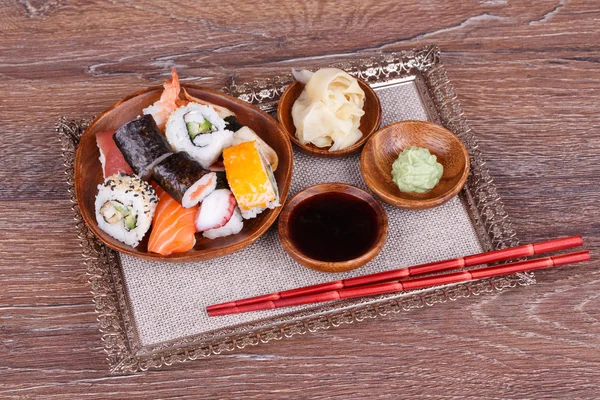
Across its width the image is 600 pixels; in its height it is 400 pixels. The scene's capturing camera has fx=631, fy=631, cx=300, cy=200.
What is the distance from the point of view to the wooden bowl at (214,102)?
6.63ft

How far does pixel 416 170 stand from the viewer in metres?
2.16

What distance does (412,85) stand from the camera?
2555 millimetres

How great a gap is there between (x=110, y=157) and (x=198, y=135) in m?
0.30

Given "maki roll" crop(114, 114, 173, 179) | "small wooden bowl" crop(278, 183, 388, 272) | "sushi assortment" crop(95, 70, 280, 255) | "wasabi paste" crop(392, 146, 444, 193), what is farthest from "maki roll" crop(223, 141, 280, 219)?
"wasabi paste" crop(392, 146, 444, 193)

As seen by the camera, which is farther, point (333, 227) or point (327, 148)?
point (327, 148)

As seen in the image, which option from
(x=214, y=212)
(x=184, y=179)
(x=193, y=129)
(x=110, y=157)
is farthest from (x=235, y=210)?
(x=110, y=157)

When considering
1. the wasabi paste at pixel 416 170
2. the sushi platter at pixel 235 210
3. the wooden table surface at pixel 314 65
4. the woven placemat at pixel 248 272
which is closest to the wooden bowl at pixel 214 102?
the sushi platter at pixel 235 210

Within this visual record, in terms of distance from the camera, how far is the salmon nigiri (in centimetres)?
199

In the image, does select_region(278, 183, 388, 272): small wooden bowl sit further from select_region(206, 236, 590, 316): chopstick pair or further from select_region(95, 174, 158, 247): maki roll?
select_region(95, 174, 158, 247): maki roll

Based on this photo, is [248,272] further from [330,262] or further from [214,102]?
[214,102]

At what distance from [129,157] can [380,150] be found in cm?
89

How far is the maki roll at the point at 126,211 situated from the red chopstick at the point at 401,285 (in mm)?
359

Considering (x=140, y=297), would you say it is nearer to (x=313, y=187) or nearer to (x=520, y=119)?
(x=313, y=187)

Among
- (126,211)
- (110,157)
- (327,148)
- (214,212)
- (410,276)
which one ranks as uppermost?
(110,157)
